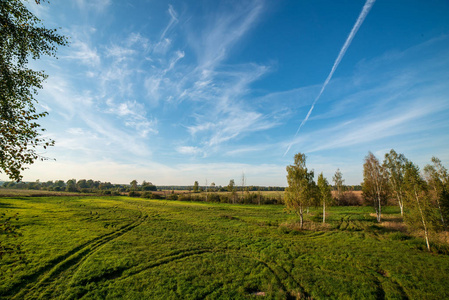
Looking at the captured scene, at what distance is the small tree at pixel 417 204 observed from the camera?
71.7 feet

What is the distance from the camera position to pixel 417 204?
74.2 feet

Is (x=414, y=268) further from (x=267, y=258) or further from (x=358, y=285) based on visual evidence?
(x=267, y=258)

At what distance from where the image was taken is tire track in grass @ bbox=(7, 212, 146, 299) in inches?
544

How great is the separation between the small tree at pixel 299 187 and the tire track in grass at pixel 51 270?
31.0m

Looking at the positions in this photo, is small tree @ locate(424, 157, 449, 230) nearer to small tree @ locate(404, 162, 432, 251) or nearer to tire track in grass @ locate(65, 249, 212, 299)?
small tree @ locate(404, 162, 432, 251)

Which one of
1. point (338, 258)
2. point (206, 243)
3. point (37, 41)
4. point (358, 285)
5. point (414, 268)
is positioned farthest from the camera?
point (206, 243)

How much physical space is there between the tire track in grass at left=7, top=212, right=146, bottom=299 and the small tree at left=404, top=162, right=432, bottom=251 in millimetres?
38681

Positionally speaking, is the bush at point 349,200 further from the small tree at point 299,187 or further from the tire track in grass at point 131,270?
the tire track in grass at point 131,270

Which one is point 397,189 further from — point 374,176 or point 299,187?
point 299,187

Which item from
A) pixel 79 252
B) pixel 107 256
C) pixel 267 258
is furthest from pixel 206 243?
pixel 79 252

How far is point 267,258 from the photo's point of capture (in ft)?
66.3

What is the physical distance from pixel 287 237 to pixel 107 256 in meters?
24.1

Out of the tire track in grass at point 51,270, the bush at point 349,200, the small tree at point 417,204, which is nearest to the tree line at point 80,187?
the tire track in grass at point 51,270

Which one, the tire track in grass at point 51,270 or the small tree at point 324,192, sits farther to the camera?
the small tree at point 324,192
